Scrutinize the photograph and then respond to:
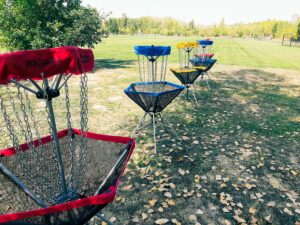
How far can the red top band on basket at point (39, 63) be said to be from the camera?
1.50 metres

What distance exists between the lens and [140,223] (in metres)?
3.34

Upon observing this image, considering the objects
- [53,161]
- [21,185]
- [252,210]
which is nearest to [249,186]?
[252,210]

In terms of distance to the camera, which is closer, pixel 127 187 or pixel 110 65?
pixel 127 187

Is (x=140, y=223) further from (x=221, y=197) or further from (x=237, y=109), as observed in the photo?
(x=237, y=109)

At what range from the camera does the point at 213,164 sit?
186 inches

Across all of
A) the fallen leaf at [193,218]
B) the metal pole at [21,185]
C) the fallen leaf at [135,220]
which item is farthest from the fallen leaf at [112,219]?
the metal pole at [21,185]

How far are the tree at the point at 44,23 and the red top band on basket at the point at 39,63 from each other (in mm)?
12213

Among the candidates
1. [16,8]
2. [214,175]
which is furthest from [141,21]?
[214,175]

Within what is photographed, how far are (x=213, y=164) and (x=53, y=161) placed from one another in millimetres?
3057

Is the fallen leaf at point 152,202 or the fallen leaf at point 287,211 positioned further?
the fallen leaf at point 152,202

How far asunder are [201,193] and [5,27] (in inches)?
527

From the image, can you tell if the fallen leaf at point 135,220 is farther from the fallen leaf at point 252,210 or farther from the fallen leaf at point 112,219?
the fallen leaf at point 252,210

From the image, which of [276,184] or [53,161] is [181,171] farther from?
[53,161]

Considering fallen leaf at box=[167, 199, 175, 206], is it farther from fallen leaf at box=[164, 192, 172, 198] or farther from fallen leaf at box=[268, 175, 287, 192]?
fallen leaf at box=[268, 175, 287, 192]
